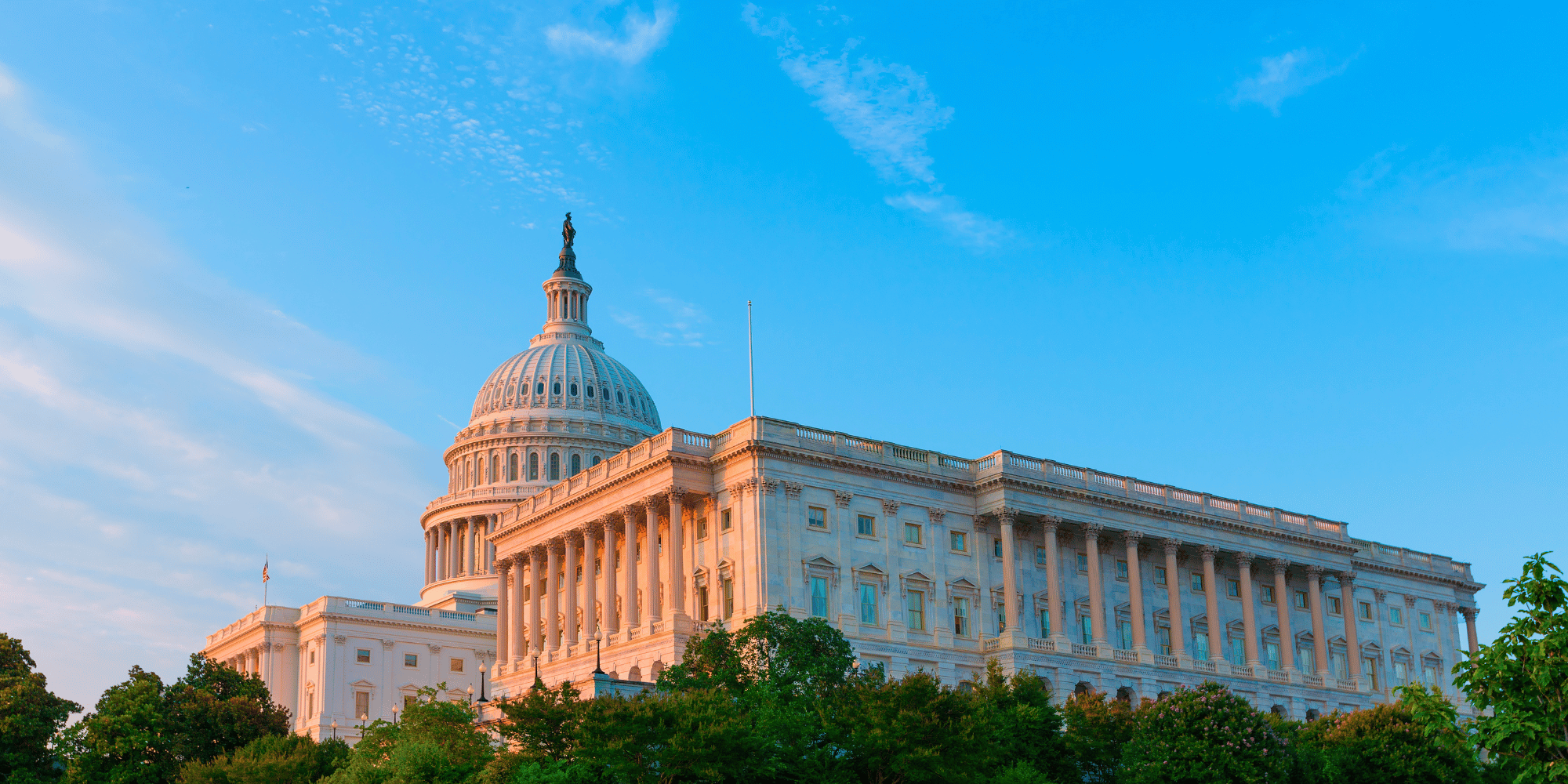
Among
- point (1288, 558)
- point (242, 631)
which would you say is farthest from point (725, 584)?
point (242, 631)

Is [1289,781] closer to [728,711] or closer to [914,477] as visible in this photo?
[728,711]

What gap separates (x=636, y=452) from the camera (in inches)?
3602

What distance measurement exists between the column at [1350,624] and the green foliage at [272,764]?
6765cm

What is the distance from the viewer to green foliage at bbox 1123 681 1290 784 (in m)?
58.5

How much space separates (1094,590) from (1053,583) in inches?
145

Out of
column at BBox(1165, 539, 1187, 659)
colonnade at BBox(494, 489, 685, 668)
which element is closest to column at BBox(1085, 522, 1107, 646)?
column at BBox(1165, 539, 1187, 659)

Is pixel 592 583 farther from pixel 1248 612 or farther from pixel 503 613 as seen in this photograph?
pixel 1248 612

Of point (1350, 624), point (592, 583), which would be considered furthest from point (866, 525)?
point (1350, 624)

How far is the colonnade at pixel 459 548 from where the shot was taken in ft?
477

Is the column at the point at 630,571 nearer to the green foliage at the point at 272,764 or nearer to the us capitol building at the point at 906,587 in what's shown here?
the us capitol building at the point at 906,587

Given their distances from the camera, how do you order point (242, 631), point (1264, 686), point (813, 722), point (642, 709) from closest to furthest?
point (642, 709)
point (813, 722)
point (1264, 686)
point (242, 631)

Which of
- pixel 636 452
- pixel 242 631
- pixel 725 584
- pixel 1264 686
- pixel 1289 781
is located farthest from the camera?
pixel 242 631

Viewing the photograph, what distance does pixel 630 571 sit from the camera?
89875mm

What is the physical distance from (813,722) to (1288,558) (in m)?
58.0
